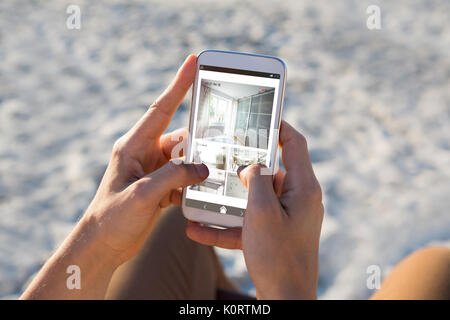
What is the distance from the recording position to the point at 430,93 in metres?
2.20

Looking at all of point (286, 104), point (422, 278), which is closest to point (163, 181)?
point (422, 278)

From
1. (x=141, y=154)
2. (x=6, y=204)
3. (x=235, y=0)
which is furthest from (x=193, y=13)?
(x=141, y=154)

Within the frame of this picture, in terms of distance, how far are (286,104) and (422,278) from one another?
4.57ft

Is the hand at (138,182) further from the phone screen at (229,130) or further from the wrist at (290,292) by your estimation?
the wrist at (290,292)

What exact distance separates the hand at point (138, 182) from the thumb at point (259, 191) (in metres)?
0.17

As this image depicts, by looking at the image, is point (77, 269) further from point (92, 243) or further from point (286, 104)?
point (286, 104)

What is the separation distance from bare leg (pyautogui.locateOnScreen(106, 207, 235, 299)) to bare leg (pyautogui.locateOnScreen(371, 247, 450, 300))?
0.52 m

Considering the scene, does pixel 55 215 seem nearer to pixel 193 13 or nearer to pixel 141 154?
pixel 141 154

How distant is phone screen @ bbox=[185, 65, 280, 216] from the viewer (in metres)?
1.03

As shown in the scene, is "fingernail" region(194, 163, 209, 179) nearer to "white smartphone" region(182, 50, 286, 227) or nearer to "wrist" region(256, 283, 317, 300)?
"white smartphone" region(182, 50, 286, 227)

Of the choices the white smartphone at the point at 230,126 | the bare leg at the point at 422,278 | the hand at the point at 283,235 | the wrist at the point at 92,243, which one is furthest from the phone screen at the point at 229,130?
the bare leg at the point at 422,278

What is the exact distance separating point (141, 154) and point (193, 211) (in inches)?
8.7

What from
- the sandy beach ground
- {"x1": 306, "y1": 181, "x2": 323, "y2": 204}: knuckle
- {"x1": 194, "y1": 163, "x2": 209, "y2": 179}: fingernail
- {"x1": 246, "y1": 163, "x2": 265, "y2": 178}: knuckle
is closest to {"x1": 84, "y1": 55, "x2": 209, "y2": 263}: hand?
{"x1": 194, "y1": 163, "x2": 209, "y2": 179}: fingernail

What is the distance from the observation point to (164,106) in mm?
1028
